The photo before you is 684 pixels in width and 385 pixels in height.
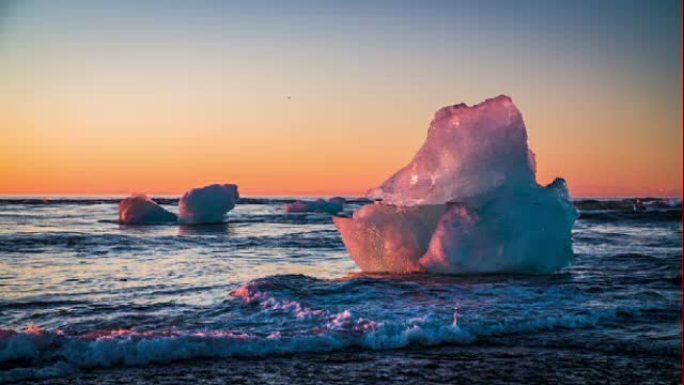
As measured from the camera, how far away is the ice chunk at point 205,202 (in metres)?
27.6

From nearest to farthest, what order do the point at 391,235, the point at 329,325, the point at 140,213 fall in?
1. the point at 329,325
2. the point at 391,235
3. the point at 140,213

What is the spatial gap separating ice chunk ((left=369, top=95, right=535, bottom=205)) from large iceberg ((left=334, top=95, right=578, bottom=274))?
17 millimetres

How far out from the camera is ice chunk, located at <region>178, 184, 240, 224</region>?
27.6 metres

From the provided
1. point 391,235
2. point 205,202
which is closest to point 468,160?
point 391,235

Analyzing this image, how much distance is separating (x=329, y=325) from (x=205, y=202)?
2183 cm

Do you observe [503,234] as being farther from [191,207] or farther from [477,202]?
[191,207]

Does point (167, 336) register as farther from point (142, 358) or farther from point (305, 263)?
point (305, 263)

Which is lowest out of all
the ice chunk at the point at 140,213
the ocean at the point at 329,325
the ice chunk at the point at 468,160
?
the ocean at the point at 329,325

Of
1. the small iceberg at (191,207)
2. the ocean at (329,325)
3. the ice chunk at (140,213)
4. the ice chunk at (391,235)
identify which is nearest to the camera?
the ocean at (329,325)

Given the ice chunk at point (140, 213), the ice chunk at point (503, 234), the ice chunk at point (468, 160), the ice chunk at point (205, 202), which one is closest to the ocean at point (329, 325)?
the ice chunk at point (503, 234)

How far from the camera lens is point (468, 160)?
11.0 metres

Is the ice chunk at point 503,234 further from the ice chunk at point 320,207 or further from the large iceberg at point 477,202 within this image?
the ice chunk at point 320,207

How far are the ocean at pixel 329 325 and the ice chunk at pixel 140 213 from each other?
49.2 ft

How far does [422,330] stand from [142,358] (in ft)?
8.63
